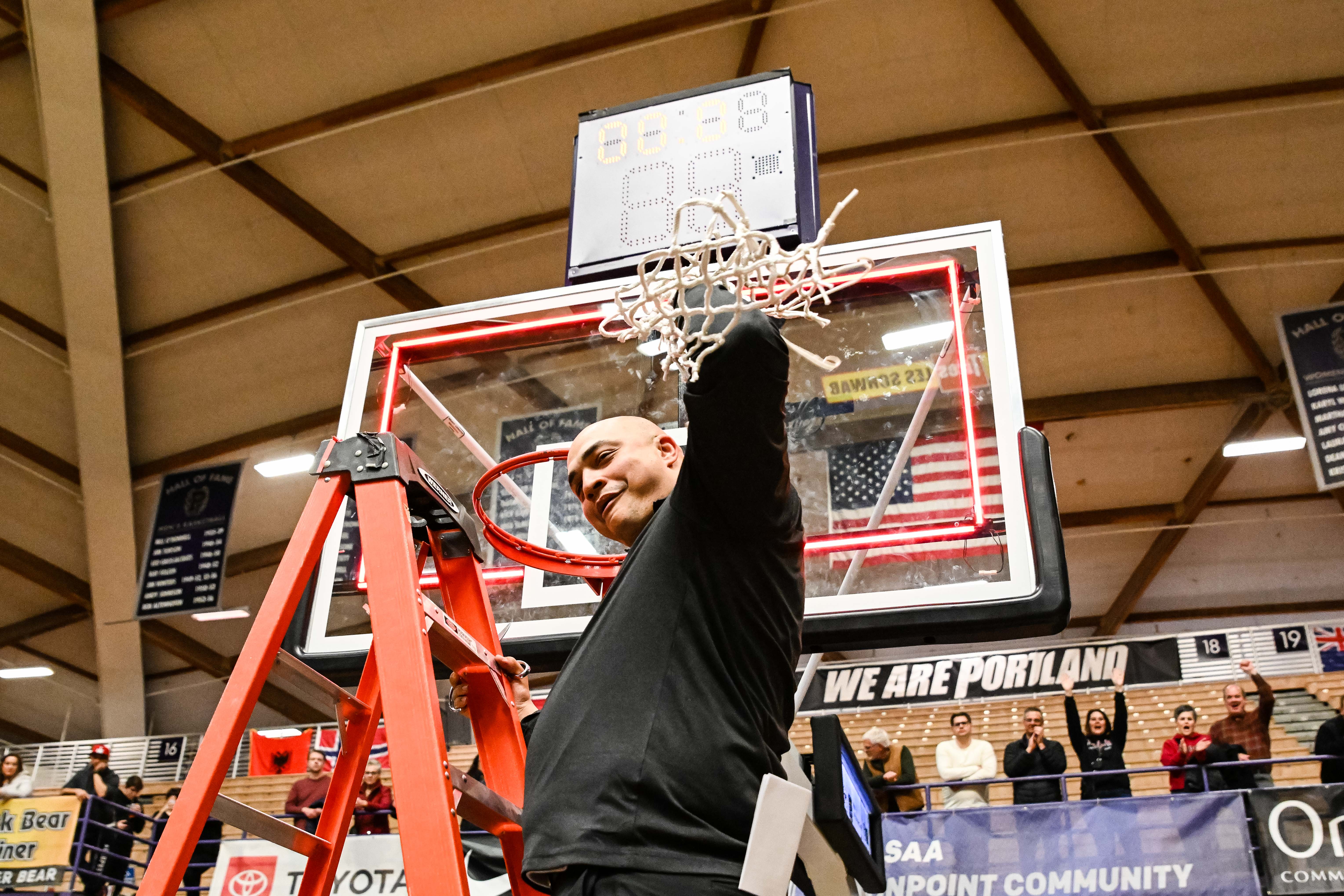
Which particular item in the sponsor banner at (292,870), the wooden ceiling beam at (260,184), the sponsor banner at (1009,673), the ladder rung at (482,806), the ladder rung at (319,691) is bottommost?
the ladder rung at (482,806)

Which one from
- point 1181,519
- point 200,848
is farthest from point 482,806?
point 1181,519

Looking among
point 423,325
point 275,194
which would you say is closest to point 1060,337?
point 275,194

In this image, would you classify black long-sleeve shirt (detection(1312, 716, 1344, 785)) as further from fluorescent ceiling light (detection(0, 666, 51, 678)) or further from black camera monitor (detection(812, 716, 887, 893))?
fluorescent ceiling light (detection(0, 666, 51, 678))

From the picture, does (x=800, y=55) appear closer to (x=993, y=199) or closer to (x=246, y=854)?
(x=993, y=199)

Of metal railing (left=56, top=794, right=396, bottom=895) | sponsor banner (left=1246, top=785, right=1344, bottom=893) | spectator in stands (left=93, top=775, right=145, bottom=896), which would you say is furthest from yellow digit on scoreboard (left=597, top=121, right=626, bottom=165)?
spectator in stands (left=93, top=775, right=145, bottom=896)

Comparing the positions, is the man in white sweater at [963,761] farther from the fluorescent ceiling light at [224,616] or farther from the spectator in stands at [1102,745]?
the fluorescent ceiling light at [224,616]

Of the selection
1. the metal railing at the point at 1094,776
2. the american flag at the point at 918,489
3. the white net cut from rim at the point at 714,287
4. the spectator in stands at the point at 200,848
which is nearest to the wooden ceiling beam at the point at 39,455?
the spectator in stands at the point at 200,848

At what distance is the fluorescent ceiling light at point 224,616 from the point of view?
15070 millimetres

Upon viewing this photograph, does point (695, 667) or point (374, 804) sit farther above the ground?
point (374, 804)

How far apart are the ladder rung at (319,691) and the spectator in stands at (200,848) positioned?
177 inches

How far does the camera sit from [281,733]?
1440 centimetres

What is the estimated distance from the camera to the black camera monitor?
11.0 feet

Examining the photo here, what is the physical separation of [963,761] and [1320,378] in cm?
479

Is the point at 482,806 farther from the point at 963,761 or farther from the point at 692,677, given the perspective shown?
the point at 963,761
